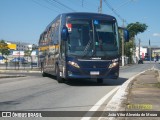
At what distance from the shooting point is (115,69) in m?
20.1

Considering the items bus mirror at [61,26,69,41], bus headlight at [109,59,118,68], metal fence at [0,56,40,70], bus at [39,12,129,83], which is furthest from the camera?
metal fence at [0,56,40,70]

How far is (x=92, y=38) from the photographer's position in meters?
19.6

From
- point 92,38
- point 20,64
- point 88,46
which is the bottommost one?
point 20,64

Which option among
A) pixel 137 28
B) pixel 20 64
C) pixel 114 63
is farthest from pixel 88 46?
pixel 137 28

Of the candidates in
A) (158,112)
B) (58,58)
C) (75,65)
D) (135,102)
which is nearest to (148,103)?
(135,102)

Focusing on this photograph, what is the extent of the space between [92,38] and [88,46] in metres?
0.47

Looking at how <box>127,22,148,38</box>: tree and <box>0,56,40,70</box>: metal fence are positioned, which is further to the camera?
<box>127,22,148,38</box>: tree

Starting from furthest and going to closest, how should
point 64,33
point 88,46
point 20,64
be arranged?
1. point 20,64
2. point 88,46
3. point 64,33

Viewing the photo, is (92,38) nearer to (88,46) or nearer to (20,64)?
(88,46)

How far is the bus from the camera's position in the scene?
19.4m

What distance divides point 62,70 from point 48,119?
10808 mm

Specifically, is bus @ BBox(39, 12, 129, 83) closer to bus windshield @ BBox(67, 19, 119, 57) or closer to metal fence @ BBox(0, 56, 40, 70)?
bus windshield @ BBox(67, 19, 119, 57)

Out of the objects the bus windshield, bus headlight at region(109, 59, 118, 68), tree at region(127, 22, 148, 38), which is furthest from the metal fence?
tree at region(127, 22, 148, 38)

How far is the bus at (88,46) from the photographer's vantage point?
19359mm
